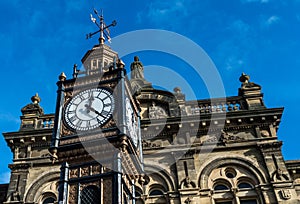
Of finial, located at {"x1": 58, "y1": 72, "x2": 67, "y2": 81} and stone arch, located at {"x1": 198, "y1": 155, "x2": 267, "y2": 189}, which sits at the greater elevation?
finial, located at {"x1": 58, "y1": 72, "x2": 67, "y2": 81}

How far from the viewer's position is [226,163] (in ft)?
54.6

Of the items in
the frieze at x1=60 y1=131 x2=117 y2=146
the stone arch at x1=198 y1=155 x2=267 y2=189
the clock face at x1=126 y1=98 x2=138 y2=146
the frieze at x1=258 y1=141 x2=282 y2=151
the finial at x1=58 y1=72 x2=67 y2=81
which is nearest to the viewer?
the frieze at x1=60 y1=131 x2=117 y2=146

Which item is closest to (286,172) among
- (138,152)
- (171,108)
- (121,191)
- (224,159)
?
Result: (224,159)

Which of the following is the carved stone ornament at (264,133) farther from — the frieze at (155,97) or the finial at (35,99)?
the finial at (35,99)

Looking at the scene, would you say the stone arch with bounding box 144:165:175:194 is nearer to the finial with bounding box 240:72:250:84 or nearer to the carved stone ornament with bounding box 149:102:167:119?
the carved stone ornament with bounding box 149:102:167:119

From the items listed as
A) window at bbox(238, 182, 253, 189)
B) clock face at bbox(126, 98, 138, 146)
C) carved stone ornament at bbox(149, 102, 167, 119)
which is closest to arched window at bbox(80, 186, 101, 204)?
clock face at bbox(126, 98, 138, 146)

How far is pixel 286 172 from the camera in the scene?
16.0 metres

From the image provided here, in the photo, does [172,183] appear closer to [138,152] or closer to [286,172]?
[286,172]

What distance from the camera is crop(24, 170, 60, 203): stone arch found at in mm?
16503

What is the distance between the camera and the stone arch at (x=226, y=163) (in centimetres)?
1611

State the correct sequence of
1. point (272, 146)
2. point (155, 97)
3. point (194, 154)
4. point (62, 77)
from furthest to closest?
point (155, 97)
point (194, 154)
point (272, 146)
point (62, 77)

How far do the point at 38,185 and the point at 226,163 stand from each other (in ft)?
25.6

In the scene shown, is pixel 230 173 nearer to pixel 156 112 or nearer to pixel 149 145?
pixel 149 145

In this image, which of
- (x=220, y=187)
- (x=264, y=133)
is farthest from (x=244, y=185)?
(x=264, y=133)
